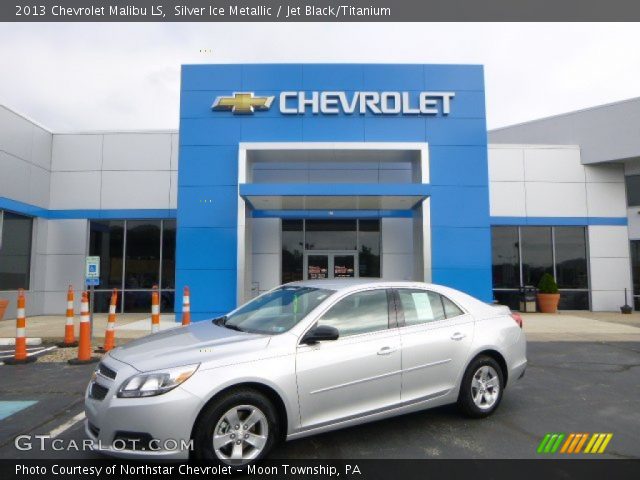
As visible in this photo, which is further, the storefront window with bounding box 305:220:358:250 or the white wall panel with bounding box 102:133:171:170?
the white wall panel with bounding box 102:133:171:170

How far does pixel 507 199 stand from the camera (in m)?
17.3

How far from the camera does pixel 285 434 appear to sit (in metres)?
3.69

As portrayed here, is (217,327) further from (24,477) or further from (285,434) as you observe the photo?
(24,477)

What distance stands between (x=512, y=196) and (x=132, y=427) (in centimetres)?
1694

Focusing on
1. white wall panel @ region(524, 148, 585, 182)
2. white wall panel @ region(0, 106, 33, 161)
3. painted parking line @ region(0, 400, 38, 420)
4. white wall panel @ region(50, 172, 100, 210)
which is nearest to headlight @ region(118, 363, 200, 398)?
painted parking line @ region(0, 400, 38, 420)

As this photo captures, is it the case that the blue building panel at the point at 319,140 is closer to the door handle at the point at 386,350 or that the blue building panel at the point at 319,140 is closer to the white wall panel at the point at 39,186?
the white wall panel at the point at 39,186

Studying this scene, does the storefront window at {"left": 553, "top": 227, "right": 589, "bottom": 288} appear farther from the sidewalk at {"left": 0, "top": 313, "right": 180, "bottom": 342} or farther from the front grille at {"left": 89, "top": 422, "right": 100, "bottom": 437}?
the front grille at {"left": 89, "top": 422, "right": 100, "bottom": 437}

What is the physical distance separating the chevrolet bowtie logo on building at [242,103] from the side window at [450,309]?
36.0ft

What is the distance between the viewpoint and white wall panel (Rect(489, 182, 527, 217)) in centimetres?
1728

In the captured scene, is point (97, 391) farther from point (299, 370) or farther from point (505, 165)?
point (505, 165)

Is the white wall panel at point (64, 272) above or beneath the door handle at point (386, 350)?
above

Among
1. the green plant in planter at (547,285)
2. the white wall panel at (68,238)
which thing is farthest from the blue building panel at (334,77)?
the white wall panel at (68,238)

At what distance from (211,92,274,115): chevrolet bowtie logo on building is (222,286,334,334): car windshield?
10.3 meters

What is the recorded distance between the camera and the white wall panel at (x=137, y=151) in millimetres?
16688
